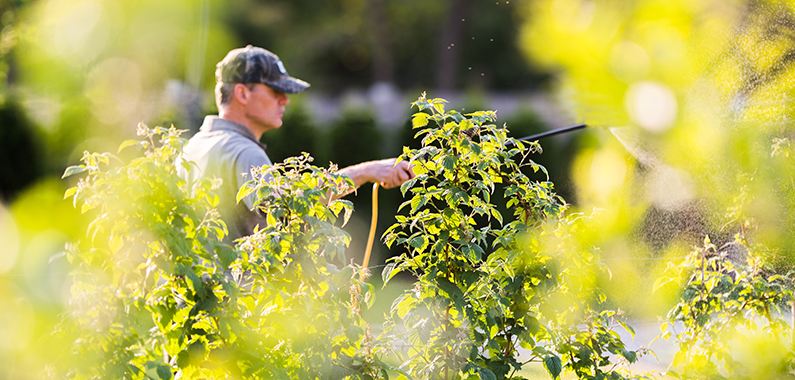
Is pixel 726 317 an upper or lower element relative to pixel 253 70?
upper

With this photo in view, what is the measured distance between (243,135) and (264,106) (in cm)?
18

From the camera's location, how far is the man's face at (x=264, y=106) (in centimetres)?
282

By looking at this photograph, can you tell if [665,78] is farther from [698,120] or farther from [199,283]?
[199,283]

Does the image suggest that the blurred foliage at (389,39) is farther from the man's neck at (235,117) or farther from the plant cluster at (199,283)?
the plant cluster at (199,283)

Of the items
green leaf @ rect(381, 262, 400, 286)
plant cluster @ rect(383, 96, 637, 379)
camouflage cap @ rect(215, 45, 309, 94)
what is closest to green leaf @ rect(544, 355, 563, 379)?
plant cluster @ rect(383, 96, 637, 379)

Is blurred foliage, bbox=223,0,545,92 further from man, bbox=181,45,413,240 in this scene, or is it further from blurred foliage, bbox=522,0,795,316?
blurred foliage, bbox=522,0,795,316

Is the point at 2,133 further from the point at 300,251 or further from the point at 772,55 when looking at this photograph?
the point at 772,55

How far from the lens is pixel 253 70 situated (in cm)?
279

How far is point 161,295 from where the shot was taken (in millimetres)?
1502

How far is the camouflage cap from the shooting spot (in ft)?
9.14

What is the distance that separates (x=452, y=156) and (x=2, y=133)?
28.1 ft

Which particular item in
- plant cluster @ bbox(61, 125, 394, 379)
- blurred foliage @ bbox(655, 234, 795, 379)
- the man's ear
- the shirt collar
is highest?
blurred foliage @ bbox(655, 234, 795, 379)

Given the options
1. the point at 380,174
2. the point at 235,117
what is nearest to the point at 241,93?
the point at 235,117

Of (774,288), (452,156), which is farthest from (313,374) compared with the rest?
(774,288)
